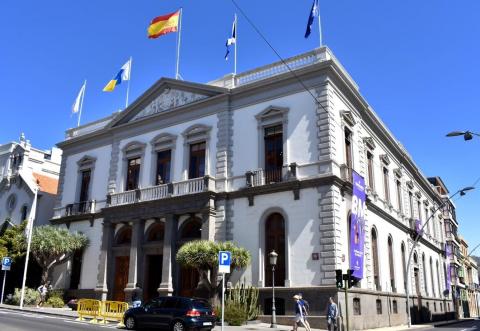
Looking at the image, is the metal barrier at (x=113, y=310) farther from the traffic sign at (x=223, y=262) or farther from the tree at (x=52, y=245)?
the tree at (x=52, y=245)

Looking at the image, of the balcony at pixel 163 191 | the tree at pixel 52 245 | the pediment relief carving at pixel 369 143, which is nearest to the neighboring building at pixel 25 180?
the tree at pixel 52 245

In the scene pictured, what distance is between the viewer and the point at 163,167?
3130cm

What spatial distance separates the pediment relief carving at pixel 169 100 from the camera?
31.1 meters

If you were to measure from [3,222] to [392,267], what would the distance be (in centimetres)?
3396

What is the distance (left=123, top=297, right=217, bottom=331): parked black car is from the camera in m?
18.1

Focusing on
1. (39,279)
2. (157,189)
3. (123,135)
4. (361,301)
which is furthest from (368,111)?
(39,279)

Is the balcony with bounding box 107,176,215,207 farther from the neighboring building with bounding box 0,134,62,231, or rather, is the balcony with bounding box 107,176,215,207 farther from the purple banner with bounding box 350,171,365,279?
the neighboring building with bounding box 0,134,62,231

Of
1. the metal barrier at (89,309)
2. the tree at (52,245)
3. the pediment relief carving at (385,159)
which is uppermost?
the pediment relief carving at (385,159)

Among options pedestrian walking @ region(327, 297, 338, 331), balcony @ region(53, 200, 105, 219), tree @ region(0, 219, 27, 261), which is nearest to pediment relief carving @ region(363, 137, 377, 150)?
pedestrian walking @ region(327, 297, 338, 331)

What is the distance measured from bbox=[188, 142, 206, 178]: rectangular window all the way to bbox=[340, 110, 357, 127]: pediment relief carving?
29.1 feet

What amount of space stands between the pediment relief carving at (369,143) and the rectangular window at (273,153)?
7.36 metres

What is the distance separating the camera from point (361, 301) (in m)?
24.8

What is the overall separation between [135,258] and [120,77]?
13809 millimetres

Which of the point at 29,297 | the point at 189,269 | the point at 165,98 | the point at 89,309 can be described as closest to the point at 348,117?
the point at 165,98
